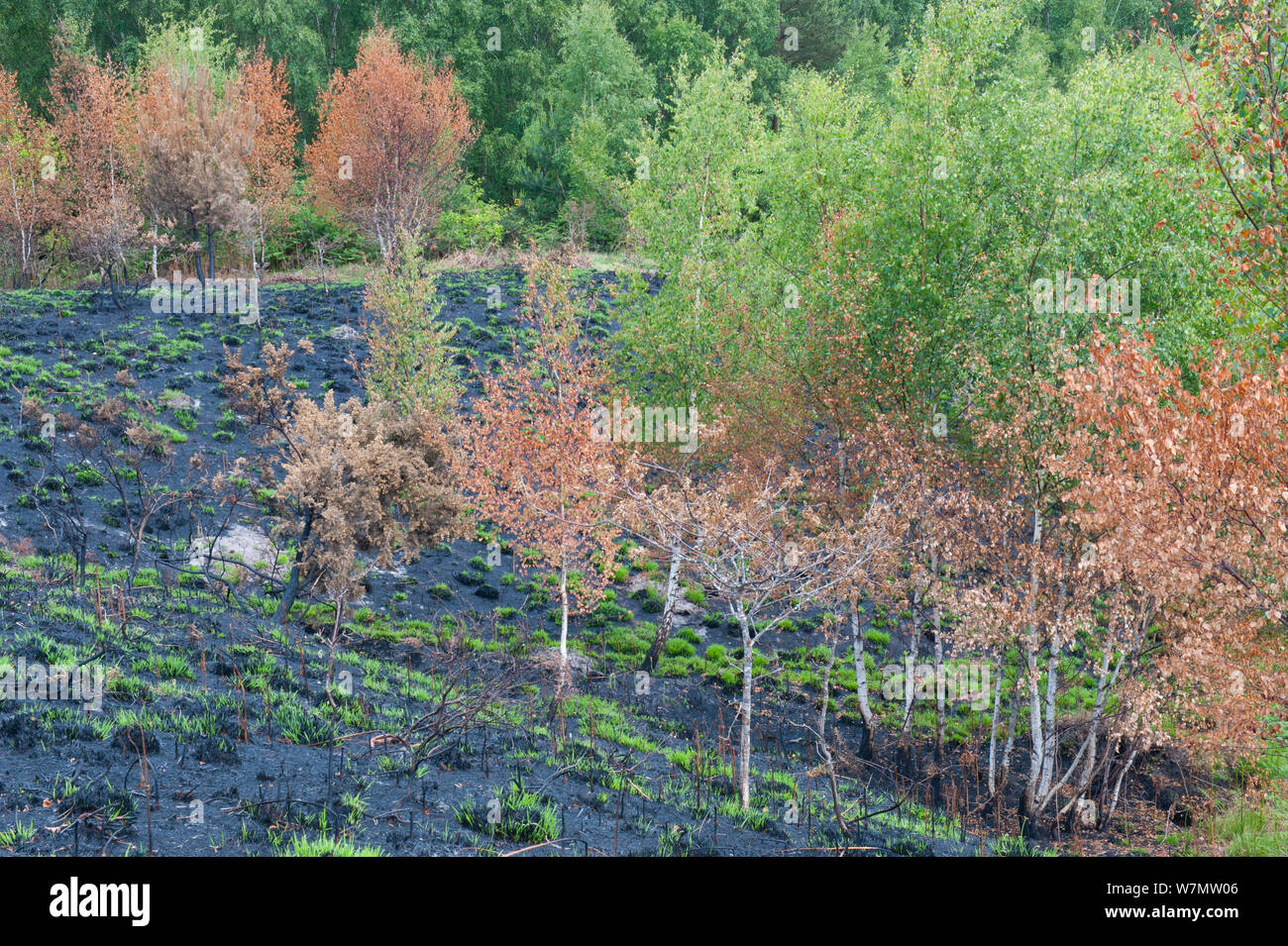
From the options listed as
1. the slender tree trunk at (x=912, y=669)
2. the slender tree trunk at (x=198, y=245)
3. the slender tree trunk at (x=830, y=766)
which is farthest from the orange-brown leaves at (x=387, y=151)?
the slender tree trunk at (x=830, y=766)

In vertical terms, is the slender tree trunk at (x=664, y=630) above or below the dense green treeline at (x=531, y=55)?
below

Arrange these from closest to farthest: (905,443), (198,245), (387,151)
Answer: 1. (905,443)
2. (198,245)
3. (387,151)

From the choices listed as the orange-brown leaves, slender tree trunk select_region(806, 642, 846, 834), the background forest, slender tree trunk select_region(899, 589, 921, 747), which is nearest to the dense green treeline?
the orange-brown leaves

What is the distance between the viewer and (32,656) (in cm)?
1151

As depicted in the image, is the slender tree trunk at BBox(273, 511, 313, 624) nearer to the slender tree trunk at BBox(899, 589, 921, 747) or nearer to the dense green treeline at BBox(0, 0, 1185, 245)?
the slender tree trunk at BBox(899, 589, 921, 747)

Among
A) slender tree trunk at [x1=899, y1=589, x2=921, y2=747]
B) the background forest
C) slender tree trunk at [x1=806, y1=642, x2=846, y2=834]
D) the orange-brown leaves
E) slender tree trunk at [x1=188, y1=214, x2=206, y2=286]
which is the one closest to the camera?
slender tree trunk at [x1=806, y1=642, x2=846, y2=834]

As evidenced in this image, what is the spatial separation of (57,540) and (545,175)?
39637 millimetres

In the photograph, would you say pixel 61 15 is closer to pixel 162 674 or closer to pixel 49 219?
pixel 49 219

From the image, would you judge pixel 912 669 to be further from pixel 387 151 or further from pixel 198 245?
pixel 198 245

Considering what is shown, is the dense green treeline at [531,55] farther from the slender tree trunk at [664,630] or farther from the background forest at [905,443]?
the slender tree trunk at [664,630]

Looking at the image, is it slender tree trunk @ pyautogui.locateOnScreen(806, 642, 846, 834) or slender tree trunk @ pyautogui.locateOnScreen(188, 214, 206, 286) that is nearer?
slender tree trunk @ pyautogui.locateOnScreen(806, 642, 846, 834)

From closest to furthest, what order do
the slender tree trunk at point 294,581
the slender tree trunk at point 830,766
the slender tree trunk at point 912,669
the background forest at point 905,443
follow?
the slender tree trunk at point 830,766, the background forest at point 905,443, the slender tree trunk at point 912,669, the slender tree trunk at point 294,581

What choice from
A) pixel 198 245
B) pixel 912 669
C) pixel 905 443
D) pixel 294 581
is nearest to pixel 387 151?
pixel 198 245

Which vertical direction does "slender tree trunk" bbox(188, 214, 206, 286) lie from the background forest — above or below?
above
